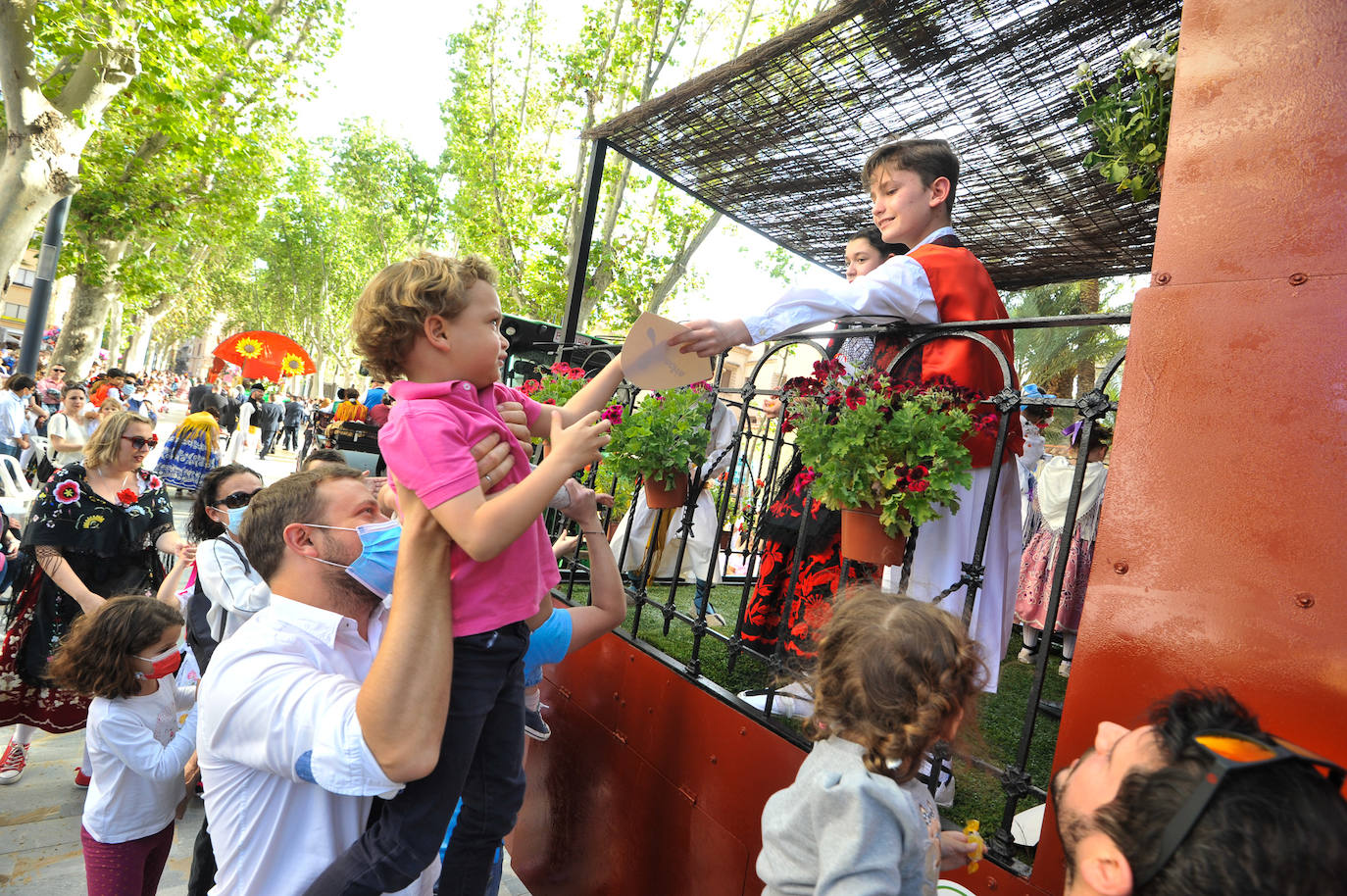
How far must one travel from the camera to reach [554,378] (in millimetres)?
4023

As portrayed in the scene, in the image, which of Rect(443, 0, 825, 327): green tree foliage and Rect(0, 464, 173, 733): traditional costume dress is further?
Rect(443, 0, 825, 327): green tree foliage

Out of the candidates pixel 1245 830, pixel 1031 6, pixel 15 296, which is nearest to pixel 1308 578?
pixel 1245 830

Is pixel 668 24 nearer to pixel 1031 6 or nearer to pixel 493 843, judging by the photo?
pixel 1031 6

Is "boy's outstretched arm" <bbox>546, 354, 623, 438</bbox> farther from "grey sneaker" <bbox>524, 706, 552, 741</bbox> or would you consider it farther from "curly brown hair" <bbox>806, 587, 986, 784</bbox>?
"grey sneaker" <bbox>524, 706, 552, 741</bbox>

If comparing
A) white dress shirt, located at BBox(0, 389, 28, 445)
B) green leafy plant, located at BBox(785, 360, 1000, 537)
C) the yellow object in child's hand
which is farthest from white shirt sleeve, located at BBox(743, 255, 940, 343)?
white dress shirt, located at BBox(0, 389, 28, 445)

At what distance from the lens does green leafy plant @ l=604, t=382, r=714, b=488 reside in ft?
10.3

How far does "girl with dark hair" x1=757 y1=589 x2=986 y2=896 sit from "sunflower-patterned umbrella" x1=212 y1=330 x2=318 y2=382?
25423 mm

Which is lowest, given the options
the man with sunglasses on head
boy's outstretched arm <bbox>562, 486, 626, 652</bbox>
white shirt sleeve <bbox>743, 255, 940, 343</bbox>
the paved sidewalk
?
the paved sidewalk

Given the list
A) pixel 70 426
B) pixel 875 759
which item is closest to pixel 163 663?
pixel 875 759

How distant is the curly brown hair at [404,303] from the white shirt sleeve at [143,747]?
205 cm

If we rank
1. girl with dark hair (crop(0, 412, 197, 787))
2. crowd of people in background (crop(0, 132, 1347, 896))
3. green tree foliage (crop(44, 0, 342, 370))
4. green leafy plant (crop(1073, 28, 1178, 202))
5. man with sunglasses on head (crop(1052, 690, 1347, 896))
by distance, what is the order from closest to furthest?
man with sunglasses on head (crop(1052, 690, 1347, 896)), crowd of people in background (crop(0, 132, 1347, 896)), green leafy plant (crop(1073, 28, 1178, 202)), girl with dark hair (crop(0, 412, 197, 787)), green tree foliage (crop(44, 0, 342, 370))

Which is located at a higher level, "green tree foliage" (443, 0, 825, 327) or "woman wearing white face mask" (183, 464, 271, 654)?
"green tree foliage" (443, 0, 825, 327)

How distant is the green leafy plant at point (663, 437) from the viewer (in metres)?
3.13

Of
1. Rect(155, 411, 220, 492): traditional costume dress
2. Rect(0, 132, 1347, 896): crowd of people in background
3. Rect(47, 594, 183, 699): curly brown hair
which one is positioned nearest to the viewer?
Rect(0, 132, 1347, 896): crowd of people in background
